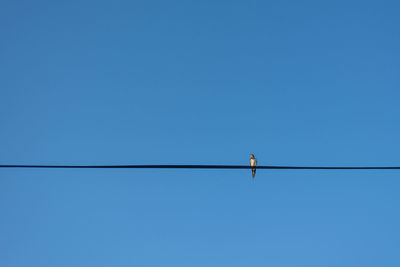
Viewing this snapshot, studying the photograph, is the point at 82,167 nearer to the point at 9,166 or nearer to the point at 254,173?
the point at 9,166

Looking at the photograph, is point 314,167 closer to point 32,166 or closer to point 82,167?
point 82,167

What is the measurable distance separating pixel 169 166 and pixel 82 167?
1448 millimetres

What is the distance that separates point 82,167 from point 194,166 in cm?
191

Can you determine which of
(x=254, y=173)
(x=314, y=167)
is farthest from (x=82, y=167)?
(x=254, y=173)

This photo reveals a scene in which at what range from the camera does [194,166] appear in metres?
7.41

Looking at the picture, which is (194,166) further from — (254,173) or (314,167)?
(254,173)

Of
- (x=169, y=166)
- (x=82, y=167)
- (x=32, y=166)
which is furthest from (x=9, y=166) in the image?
(x=169, y=166)

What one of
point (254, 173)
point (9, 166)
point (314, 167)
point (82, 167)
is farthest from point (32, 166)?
point (254, 173)

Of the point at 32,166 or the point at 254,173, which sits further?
the point at 254,173

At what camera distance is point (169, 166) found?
7.09 meters

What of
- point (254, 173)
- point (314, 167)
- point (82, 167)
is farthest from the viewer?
point (254, 173)

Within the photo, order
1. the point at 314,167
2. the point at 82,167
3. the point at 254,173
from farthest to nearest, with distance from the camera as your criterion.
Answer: the point at 254,173 < the point at 314,167 < the point at 82,167

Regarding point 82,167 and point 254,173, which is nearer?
point 82,167

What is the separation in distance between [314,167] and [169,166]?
296cm
